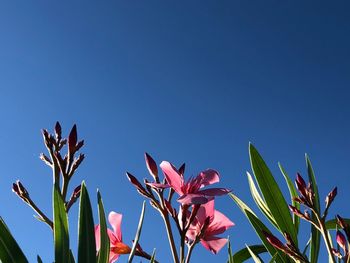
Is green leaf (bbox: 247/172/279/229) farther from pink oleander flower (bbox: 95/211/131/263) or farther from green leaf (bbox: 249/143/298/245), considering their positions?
pink oleander flower (bbox: 95/211/131/263)

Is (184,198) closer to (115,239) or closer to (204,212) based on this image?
(204,212)

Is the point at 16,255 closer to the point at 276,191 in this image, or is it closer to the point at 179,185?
the point at 179,185

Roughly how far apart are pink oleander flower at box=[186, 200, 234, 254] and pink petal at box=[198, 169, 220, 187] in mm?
97

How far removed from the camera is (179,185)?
3.37 ft

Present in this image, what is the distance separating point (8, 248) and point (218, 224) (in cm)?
47

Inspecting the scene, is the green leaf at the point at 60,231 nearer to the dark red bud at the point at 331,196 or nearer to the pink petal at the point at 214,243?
the pink petal at the point at 214,243

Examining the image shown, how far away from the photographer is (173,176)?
1033 millimetres

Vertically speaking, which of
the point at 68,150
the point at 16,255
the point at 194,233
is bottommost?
the point at 16,255

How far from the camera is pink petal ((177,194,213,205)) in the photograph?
943 mm

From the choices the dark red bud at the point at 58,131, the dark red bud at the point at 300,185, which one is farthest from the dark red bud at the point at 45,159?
the dark red bud at the point at 300,185

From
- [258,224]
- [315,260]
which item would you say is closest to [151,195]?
[258,224]

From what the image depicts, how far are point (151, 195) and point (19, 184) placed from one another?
0.28 meters

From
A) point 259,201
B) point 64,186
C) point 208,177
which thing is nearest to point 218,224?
point 208,177

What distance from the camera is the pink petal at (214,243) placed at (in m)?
1.12
